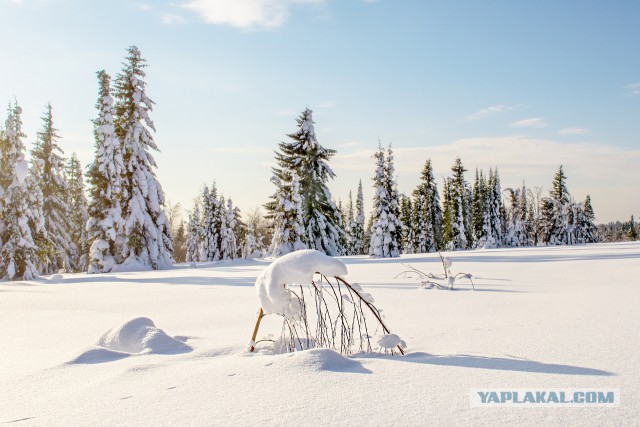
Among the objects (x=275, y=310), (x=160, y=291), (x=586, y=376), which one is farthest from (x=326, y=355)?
(x=160, y=291)

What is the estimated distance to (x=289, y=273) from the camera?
3080 millimetres

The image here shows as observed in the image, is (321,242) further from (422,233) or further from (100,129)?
(422,233)

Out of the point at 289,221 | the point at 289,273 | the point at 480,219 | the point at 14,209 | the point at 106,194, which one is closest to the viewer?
the point at 289,273

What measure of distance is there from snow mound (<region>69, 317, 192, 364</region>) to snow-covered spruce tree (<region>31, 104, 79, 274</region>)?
31966 mm

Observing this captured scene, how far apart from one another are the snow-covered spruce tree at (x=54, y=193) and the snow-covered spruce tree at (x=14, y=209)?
10756 millimetres

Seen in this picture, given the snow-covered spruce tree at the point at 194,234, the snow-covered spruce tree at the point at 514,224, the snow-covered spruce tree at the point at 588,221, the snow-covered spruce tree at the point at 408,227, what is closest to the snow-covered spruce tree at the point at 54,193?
the snow-covered spruce tree at the point at 194,234

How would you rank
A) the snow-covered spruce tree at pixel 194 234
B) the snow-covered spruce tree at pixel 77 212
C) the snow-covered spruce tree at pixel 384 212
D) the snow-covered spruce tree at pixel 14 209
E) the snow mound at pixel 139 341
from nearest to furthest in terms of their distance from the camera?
→ the snow mound at pixel 139 341
the snow-covered spruce tree at pixel 14 209
the snow-covered spruce tree at pixel 384 212
the snow-covered spruce tree at pixel 77 212
the snow-covered spruce tree at pixel 194 234

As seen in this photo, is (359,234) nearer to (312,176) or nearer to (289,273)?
(312,176)

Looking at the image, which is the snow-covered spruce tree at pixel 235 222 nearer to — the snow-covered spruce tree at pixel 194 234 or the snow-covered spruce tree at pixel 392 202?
the snow-covered spruce tree at pixel 194 234

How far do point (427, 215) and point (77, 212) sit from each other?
35767 millimetres

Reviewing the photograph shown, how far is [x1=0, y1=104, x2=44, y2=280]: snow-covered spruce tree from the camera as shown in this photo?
19.9 meters

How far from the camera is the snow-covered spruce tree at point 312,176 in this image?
1118 inches

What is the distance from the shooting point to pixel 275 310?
124 inches

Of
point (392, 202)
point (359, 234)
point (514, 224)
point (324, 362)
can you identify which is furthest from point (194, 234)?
point (324, 362)
